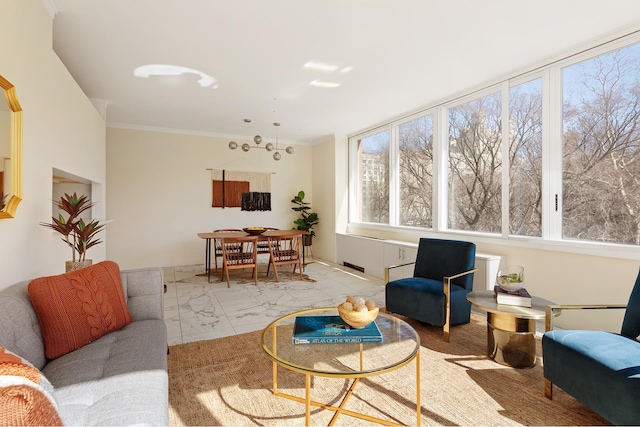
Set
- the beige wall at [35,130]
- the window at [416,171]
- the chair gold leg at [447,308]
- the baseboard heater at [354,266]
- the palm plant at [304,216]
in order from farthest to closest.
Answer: the palm plant at [304,216] < the baseboard heater at [354,266] < the window at [416,171] < the chair gold leg at [447,308] < the beige wall at [35,130]

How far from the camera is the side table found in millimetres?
2398

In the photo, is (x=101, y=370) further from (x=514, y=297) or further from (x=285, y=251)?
(x=285, y=251)

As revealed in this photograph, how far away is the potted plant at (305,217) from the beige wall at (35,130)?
472cm

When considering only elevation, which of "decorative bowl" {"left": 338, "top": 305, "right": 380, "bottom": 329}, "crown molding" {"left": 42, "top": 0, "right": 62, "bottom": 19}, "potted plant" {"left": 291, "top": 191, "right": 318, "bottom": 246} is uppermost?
"crown molding" {"left": 42, "top": 0, "right": 62, "bottom": 19}

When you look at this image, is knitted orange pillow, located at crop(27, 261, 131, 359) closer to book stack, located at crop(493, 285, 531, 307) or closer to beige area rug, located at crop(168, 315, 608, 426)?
beige area rug, located at crop(168, 315, 608, 426)

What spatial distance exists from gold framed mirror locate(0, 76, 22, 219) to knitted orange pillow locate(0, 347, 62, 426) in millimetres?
1200

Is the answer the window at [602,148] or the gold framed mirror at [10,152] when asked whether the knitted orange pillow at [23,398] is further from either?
the window at [602,148]

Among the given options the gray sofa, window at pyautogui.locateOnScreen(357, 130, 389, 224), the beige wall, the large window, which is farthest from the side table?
window at pyautogui.locateOnScreen(357, 130, 389, 224)

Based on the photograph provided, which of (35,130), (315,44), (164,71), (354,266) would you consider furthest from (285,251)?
(35,130)

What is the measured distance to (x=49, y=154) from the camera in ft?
8.45

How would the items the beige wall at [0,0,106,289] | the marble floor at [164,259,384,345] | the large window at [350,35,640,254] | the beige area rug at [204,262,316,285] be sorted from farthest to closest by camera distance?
the beige area rug at [204,262,316,285] < the marble floor at [164,259,384,345] < the large window at [350,35,640,254] < the beige wall at [0,0,106,289]

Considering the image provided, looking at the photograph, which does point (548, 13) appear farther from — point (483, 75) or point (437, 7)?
point (483, 75)

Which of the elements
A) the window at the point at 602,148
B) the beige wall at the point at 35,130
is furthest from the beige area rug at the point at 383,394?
the window at the point at 602,148

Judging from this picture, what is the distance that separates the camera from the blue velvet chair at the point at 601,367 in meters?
1.51
